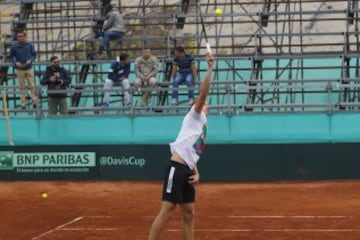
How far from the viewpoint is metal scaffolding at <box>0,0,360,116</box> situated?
73.9 feet

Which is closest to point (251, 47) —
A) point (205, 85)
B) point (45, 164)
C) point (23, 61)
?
point (23, 61)

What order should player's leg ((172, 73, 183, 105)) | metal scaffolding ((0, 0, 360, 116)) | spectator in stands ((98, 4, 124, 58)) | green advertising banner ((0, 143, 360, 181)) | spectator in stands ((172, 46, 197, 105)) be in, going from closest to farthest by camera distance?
green advertising banner ((0, 143, 360, 181)) → spectator in stands ((172, 46, 197, 105)) → player's leg ((172, 73, 183, 105)) → metal scaffolding ((0, 0, 360, 116)) → spectator in stands ((98, 4, 124, 58))

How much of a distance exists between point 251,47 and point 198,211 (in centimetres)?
1043

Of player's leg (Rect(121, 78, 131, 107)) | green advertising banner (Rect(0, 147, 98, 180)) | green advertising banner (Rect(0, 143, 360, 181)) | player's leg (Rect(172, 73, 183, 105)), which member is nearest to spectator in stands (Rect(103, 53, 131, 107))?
player's leg (Rect(121, 78, 131, 107))

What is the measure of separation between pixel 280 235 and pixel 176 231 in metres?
1.61

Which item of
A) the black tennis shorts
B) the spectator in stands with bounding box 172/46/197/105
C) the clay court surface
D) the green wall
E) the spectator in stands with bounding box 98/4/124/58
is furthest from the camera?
the spectator in stands with bounding box 98/4/124/58

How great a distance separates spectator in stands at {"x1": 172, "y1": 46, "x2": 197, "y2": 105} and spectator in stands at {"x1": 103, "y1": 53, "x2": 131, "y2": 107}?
122 centimetres

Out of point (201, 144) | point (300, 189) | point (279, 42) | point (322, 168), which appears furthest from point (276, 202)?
point (279, 42)

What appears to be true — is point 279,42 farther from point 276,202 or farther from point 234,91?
point 276,202

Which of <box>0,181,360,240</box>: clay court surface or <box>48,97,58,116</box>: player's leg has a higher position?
<box>48,97,58,116</box>: player's leg

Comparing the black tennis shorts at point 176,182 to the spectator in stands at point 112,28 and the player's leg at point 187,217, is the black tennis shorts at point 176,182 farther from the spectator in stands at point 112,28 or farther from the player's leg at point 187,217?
the spectator in stands at point 112,28

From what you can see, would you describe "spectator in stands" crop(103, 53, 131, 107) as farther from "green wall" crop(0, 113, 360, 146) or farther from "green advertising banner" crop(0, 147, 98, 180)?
"green advertising banner" crop(0, 147, 98, 180)

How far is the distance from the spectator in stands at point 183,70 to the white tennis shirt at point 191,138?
11.4 m

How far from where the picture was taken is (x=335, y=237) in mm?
12008
